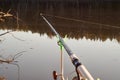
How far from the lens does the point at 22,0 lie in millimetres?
42938

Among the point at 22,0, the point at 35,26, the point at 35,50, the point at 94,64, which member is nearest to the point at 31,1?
the point at 22,0

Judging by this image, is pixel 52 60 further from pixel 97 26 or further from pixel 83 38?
pixel 97 26

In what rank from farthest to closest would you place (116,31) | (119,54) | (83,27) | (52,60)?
(83,27) → (116,31) → (119,54) → (52,60)

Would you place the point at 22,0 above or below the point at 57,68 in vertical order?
below

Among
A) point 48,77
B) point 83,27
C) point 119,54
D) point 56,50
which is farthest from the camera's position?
point 83,27

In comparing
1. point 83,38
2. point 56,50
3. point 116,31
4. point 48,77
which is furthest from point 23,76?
point 116,31

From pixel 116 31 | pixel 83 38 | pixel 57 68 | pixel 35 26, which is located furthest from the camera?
pixel 35 26

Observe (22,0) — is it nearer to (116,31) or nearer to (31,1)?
(31,1)

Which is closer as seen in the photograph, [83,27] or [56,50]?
[56,50]

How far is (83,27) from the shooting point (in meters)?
18.9

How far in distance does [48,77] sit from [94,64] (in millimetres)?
1763

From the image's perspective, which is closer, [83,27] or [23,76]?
[23,76]

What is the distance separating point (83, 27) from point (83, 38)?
3.45m

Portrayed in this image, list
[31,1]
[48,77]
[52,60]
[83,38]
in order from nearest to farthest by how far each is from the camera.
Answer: [48,77] < [52,60] < [83,38] < [31,1]
